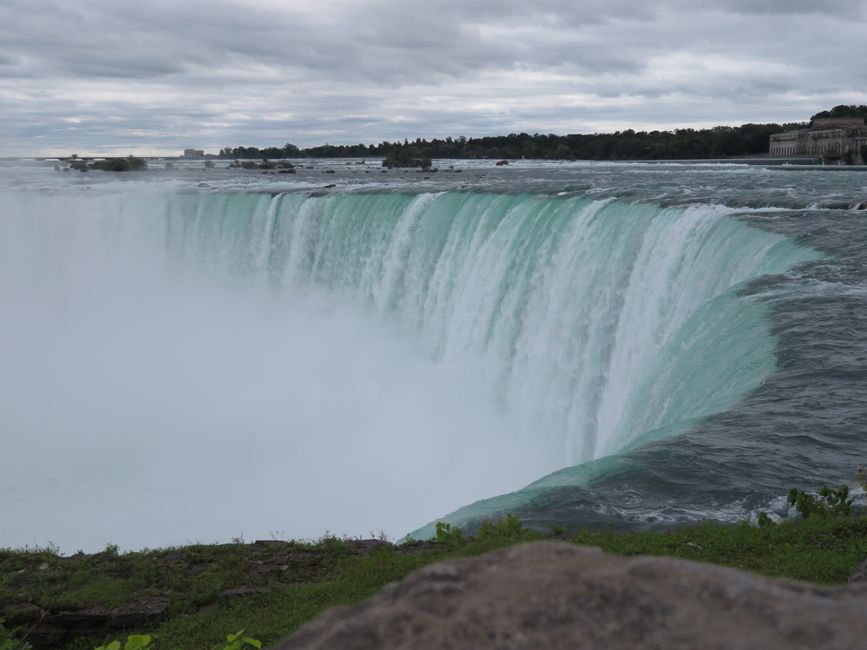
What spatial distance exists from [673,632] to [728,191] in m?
23.4

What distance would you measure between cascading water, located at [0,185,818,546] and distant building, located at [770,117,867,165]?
104 feet

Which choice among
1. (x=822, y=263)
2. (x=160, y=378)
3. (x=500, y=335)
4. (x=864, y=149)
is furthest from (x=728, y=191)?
(x=864, y=149)

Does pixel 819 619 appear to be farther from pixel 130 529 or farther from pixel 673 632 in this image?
pixel 130 529

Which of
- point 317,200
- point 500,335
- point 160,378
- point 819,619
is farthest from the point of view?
point 317,200

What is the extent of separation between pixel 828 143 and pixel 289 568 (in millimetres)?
50424

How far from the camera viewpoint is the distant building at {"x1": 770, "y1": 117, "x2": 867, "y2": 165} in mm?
46875

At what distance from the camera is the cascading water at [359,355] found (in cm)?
1422

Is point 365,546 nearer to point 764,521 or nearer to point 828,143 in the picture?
point 764,521

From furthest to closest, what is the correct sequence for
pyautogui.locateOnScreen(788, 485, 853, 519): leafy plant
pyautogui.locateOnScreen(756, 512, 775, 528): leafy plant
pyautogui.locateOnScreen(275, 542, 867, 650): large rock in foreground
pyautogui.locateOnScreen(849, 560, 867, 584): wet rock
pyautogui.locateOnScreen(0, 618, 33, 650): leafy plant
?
pyautogui.locateOnScreen(788, 485, 853, 519): leafy plant, pyautogui.locateOnScreen(756, 512, 775, 528): leafy plant, pyautogui.locateOnScreen(0, 618, 33, 650): leafy plant, pyautogui.locateOnScreen(849, 560, 867, 584): wet rock, pyautogui.locateOnScreen(275, 542, 867, 650): large rock in foreground

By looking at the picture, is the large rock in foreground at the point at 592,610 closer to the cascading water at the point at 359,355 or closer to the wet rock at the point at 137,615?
the wet rock at the point at 137,615

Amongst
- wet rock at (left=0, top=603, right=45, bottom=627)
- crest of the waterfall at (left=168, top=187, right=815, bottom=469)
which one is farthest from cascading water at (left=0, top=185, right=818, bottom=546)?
wet rock at (left=0, top=603, right=45, bottom=627)

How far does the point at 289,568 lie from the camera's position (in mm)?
7223

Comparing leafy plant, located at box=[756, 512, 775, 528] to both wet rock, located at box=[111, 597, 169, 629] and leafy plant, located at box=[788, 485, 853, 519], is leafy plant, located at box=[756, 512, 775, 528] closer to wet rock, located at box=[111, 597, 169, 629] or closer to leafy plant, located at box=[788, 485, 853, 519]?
leafy plant, located at box=[788, 485, 853, 519]

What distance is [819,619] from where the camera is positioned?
179cm
